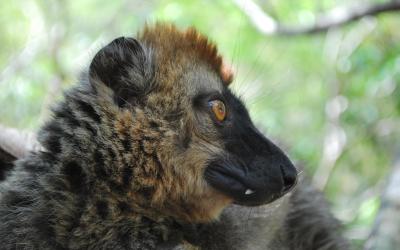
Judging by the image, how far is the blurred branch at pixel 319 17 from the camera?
518 centimetres

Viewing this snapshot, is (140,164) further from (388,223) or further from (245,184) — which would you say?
(388,223)

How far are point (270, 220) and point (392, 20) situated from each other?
6966 mm

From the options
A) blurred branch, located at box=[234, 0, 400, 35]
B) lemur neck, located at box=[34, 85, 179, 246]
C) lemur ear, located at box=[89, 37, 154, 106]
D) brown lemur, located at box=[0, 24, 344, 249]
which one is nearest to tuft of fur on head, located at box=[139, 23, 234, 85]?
brown lemur, located at box=[0, 24, 344, 249]

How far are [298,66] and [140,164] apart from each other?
28.8 ft

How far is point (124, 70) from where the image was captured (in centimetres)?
310

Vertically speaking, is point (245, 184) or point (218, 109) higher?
point (218, 109)

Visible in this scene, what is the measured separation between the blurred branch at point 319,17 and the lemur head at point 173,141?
2559mm

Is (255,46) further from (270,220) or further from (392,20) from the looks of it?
(270,220)

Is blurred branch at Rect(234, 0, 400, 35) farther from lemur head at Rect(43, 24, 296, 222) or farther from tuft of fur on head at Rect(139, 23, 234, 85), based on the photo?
lemur head at Rect(43, 24, 296, 222)

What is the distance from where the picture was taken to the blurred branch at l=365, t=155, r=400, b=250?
3.59 metres

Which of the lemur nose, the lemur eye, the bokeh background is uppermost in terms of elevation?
the lemur eye

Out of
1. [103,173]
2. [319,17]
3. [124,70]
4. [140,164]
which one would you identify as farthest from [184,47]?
[319,17]

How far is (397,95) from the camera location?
6.26 m

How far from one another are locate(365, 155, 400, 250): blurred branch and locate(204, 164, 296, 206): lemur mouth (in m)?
1.00
